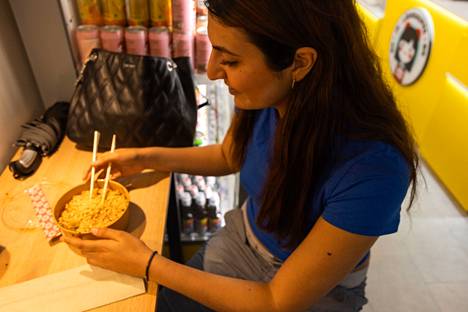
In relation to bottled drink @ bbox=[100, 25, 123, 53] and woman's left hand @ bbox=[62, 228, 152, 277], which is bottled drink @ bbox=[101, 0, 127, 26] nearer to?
bottled drink @ bbox=[100, 25, 123, 53]

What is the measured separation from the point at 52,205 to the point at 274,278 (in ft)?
2.03

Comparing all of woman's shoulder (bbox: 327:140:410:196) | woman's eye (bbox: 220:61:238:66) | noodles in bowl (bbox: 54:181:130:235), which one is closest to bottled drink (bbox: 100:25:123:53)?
noodles in bowl (bbox: 54:181:130:235)

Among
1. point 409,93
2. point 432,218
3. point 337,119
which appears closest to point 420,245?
point 432,218

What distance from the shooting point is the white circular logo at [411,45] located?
2385mm

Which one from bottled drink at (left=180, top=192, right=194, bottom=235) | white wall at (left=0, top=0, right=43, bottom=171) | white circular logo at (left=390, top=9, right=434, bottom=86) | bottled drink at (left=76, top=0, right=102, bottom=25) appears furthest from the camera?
white circular logo at (left=390, top=9, right=434, bottom=86)

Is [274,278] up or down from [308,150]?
down

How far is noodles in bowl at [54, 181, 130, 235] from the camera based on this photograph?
2.81ft

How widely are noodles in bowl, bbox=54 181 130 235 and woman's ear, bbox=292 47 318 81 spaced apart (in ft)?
1.69

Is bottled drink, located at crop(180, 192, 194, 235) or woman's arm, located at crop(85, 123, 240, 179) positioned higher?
woman's arm, located at crop(85, 123, 240, 179)

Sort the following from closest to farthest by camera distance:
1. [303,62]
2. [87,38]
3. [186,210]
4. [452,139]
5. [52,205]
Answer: [303,62] < [52,205] < [87,38] < [186,210] < [452,139]

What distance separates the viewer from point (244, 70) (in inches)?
28.4

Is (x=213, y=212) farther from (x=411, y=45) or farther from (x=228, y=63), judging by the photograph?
(x=411, y=45)

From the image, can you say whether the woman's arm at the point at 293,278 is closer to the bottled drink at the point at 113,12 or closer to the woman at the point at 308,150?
the woman at the point at 308,150

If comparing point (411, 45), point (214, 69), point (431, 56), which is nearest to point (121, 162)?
point (214, 69)
